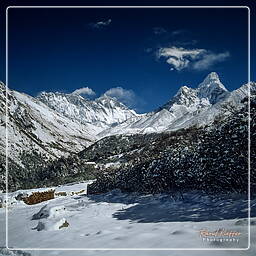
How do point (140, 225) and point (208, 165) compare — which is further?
point (208, 165)

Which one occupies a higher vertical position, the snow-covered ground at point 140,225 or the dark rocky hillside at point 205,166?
the dark rocky hillside at point 205,166

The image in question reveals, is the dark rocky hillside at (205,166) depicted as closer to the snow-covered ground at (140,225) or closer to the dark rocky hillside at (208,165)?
the dark rocky hillside at (208,165)

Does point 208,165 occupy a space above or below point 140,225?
above

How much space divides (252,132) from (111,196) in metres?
7.41

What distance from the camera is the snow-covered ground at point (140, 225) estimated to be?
7121 mm

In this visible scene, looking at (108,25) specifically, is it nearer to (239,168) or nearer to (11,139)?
(239,168)

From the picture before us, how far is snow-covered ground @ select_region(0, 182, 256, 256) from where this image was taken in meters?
7.12

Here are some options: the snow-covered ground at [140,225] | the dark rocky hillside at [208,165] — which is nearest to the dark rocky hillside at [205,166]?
the dark rocky hillside at [208,165]

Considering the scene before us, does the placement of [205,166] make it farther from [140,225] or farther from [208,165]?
[140,225]

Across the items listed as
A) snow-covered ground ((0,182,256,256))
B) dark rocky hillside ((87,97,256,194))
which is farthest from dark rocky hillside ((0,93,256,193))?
snow-covered ground ((0,182,256,256))

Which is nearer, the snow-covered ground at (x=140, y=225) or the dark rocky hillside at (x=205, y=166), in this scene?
the snow-covered ground at (x=140, y=225)

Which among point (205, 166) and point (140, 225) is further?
point (205, 166)

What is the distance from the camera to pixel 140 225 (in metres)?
8.85

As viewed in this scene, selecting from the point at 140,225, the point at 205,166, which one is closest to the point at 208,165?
the point at 205,166
